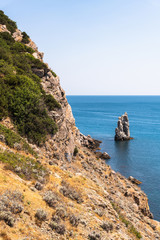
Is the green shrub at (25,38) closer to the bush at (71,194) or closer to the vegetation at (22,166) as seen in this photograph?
the vegetation at (22,166)

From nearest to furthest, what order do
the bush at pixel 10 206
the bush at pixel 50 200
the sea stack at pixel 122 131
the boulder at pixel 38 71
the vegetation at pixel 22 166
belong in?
the bush at pixel 10 206
the bush at pixel 50 200
the vegetation at pixel 22 166
the boulder at pixel 38 71
the sea stack at pixel 122 131

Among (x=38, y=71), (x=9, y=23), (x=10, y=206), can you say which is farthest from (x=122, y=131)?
(x=10, y=206)

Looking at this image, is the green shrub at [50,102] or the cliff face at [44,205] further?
the green shrub at [50,102]

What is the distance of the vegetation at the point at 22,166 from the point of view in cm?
1288

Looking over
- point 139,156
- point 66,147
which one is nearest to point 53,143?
point 66,147

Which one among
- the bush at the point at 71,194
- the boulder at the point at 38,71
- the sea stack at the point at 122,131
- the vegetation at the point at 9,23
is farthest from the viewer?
the sea stack at the point at 122,131

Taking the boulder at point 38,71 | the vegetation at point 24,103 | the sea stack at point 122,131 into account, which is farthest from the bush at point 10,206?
the sea stack at point 122,131

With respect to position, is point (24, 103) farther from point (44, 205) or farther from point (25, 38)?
point (25, 38)

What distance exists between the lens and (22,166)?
13.7m

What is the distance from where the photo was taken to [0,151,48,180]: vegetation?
12.9m

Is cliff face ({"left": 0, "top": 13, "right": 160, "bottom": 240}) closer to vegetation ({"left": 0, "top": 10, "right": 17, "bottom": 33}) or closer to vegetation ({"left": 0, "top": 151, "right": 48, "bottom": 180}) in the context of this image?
vegetation ({"left": 0, "top": 151, "right": 48, "bottom": 180})

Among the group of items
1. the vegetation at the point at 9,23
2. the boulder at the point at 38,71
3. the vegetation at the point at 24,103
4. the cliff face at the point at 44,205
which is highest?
the vegetation at the point at 9,23

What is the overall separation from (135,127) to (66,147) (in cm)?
10134

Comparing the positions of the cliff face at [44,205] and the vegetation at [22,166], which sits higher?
the vegetation at [22,166]
